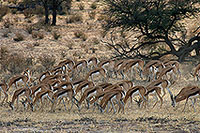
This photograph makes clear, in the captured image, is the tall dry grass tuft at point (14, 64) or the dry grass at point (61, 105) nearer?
the dry grass at point (61, 105)

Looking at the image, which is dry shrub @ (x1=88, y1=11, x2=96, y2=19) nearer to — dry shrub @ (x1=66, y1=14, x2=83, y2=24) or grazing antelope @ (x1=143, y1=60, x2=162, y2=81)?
dry shrub @ (x1=66, y1=14, x2=83, y2=24)

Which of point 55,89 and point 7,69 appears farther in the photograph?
point 7,69

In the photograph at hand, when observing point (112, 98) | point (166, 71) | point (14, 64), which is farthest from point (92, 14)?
point (112, 98)

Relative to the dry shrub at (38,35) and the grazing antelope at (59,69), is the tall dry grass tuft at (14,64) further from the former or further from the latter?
the dry shrub at (38,35)

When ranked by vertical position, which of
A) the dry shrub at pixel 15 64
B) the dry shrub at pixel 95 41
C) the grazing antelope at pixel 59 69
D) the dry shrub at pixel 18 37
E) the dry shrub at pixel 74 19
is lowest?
the dry shrub at pixel 15 64

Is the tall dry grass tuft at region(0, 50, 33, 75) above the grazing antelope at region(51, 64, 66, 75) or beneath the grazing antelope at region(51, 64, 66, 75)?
beneath

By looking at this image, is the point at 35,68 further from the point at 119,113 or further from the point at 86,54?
the point at 119,113

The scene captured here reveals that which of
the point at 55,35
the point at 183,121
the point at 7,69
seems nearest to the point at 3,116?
the point at 183,121

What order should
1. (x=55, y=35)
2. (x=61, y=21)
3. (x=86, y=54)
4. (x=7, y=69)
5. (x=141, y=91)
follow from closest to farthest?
(x=141, y=91) < (x=7, y=69) < (x=86, y=54) < (x=55, y=35) < (x=61, y=21)

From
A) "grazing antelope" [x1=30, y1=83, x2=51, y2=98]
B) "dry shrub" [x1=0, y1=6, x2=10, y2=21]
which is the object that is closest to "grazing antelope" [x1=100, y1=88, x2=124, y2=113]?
"grazing antelope" [x1=30, y1=83, x2=51, y2=98]

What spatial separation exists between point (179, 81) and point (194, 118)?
20.5ft

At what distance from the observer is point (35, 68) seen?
20.1 m

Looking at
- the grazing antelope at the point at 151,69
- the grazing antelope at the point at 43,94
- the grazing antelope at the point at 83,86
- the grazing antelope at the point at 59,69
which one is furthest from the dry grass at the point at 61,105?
the grazing antelope at the point at 59,69

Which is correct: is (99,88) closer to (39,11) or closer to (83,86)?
(83,86)
